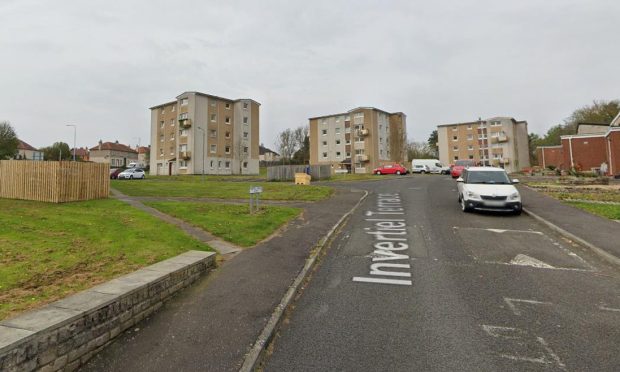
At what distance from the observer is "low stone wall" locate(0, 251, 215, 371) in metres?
2.93

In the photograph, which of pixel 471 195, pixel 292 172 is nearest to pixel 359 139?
pixel 292 172

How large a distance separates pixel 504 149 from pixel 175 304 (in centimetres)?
7711

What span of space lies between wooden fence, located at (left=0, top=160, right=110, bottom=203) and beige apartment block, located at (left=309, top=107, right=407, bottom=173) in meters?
51.3

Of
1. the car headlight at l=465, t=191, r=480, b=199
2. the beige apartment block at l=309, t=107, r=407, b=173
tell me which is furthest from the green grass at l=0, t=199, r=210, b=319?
the beige apartment block at l=309, t=107, r=407, b=173

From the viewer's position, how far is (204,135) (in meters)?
55.0

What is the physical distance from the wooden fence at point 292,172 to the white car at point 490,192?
22.2m

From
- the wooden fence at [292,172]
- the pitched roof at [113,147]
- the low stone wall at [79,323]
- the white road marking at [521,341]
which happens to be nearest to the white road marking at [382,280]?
the white road marking at [521,341]

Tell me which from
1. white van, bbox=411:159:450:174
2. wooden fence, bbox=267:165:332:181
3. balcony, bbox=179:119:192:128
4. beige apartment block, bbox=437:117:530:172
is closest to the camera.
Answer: wooden fence, bbox=267:165:332:181

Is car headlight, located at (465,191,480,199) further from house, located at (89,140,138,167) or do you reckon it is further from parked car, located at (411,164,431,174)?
house, located at (89,140,138,167)

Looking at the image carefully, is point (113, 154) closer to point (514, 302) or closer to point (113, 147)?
point (113, 147)

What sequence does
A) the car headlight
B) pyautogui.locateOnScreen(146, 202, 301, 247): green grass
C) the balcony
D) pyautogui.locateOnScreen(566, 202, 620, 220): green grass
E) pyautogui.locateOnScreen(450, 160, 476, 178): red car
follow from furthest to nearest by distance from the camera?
the balcony < pyautogui.locateOnScreen(450, 160, 476, 178): red car < the car headlight < pyautogui.locateOnScreen(566, 202, 620, 220): green grass < pyautogui.locateOnScreen(146, 202, 301, 247): green grass

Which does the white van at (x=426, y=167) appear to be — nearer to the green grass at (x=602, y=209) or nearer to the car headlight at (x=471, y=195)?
the green grass at (x=602, y=209)

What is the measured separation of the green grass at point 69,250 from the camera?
473cm

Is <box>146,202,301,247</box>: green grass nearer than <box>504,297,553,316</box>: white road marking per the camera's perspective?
No
